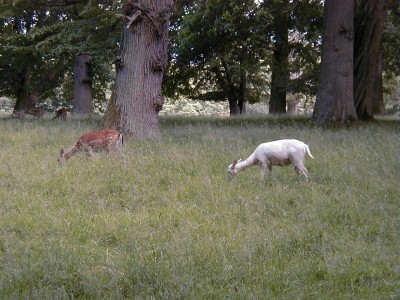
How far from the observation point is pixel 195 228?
242 inches

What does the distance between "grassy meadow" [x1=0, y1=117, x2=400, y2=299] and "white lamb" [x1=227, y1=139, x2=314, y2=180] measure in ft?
0.65

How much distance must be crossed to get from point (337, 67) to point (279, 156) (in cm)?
924

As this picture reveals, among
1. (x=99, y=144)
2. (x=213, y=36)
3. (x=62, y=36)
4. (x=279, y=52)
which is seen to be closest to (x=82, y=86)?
(x=62, y=36)

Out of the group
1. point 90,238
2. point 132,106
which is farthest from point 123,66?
point 90,238

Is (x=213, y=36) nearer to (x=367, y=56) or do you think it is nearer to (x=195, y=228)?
(x=367, y=56)

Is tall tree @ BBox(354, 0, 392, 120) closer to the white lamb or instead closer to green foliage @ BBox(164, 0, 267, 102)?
green foliage @ BBox(164, 0, 267, 102)

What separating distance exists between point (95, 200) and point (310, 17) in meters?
16.4

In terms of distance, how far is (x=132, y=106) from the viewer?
45.8ft

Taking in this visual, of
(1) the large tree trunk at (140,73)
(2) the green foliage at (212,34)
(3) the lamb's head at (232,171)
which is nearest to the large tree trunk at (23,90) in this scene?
(2) the green foliage at (212,34)

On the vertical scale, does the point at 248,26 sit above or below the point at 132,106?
above

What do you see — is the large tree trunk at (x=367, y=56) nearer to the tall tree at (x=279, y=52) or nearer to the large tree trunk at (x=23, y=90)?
the tall tree at (x=279, y=52)

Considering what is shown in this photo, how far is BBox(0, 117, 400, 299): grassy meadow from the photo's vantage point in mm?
4734

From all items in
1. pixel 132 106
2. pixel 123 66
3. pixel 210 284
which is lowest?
pixel 210 284

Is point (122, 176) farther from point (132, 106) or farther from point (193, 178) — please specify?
point (132, 106)
